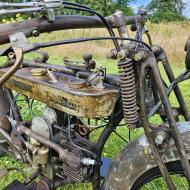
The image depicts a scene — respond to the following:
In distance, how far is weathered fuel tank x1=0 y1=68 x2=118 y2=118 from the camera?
6.56 ft

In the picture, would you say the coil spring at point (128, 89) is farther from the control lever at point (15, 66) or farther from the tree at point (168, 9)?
the tree at point (168, 9)

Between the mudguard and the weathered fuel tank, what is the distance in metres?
0.23

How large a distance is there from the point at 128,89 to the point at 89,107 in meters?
0.25

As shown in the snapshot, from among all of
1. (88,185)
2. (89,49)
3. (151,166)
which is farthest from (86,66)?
(89,49)

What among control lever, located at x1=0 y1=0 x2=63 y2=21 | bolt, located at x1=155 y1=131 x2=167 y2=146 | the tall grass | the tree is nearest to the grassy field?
the tall grass

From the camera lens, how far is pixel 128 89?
1.85m

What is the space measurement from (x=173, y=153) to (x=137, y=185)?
28 centimetres

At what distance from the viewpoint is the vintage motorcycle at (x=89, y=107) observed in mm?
1852

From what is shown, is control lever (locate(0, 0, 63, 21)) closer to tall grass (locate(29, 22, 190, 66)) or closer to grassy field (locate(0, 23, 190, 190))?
grassy field (locate(0, 23, 190, 190))

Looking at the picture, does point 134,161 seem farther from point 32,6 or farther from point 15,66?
point 32,6

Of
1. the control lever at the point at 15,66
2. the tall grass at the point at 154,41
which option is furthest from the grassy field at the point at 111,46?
the control lever at the point at 15,66

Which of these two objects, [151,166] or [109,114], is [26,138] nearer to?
[109,114]

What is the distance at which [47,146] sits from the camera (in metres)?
2.31

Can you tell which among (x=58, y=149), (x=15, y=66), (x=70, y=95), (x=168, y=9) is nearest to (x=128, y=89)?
(x=70, y=95)
